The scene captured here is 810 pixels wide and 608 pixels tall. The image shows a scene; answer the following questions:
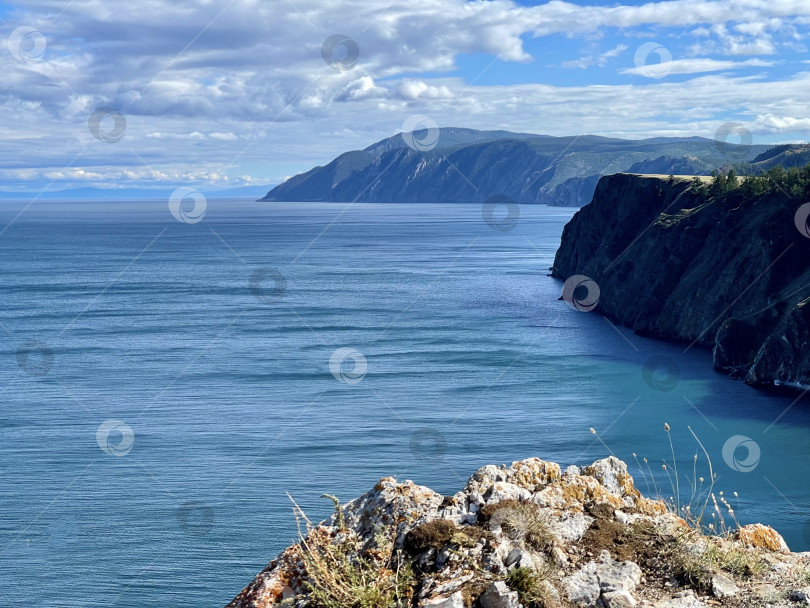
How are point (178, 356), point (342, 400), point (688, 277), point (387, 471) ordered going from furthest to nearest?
1. point (688, 277)
2. point (178, 356)
3. point (342, 400)
4. point (387, 471)

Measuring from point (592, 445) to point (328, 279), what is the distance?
311 feet

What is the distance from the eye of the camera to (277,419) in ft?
205

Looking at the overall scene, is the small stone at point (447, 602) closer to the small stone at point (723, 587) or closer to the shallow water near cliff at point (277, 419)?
the small stone at point (723, 587)

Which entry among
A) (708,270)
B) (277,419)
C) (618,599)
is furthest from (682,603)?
(708,270)

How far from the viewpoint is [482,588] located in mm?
7125

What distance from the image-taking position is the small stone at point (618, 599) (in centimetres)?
714

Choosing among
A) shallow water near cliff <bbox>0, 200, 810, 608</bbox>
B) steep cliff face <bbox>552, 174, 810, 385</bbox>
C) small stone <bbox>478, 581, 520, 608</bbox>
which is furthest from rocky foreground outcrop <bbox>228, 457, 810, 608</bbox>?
steep cliff face <bbox>552, 174, 810, 385</bbox>

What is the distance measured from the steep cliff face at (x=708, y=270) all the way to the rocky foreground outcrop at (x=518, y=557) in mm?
69266

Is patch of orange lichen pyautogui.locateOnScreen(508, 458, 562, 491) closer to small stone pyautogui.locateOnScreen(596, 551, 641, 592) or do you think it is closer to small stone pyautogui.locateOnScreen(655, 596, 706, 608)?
small stone pyautogui.locateOnScreen(596, 551, 641, 592)

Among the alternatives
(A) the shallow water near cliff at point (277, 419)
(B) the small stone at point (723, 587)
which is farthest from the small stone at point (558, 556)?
(A) the shallow water near cliff at point (277, 419)

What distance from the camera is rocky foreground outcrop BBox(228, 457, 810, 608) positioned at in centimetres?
723

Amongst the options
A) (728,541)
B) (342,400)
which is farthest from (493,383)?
(728,541)

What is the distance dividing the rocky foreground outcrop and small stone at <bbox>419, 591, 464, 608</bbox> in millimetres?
11

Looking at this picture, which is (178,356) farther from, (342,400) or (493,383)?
(493,383)
